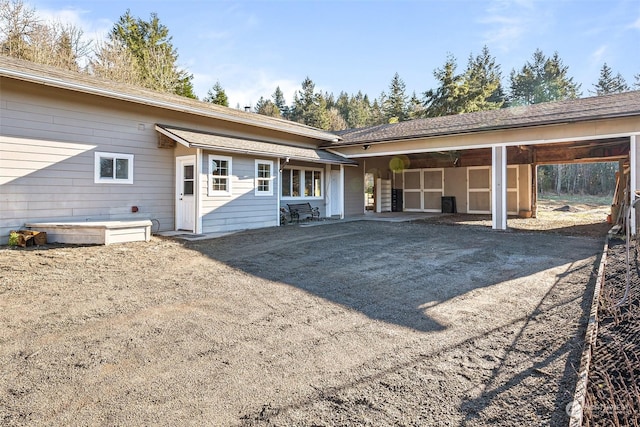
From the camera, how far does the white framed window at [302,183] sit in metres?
12.5

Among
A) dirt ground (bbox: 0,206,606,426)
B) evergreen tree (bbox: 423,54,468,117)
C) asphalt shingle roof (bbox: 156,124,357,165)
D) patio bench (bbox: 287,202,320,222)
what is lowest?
dirt ground (bbox: 0,206,606,426)

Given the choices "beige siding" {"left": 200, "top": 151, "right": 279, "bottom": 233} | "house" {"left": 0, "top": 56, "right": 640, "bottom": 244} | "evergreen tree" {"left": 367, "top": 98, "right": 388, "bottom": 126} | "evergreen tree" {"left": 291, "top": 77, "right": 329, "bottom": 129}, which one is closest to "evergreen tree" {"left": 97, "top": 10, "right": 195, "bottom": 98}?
"house" {"left": 0, "top": 56, "right": 640, "bottom": 244}

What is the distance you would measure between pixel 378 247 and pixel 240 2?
8.25 m

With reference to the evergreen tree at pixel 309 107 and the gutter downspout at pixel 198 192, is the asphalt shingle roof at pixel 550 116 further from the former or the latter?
the evergreen tree at pixel 309 107

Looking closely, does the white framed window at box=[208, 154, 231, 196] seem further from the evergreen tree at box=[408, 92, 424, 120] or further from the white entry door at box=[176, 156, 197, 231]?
the evergreen tree at box=[408, 92, 424, 120]

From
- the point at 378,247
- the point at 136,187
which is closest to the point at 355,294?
the point at 378,247

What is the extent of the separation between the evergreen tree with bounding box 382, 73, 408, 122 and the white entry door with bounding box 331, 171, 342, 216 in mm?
22994

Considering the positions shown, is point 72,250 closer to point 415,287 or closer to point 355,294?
point 355,294

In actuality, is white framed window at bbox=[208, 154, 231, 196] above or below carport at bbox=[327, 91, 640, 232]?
below

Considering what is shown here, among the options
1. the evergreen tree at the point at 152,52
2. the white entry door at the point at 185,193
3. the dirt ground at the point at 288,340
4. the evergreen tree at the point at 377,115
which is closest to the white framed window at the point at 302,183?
the white entry door at the point at 185,193

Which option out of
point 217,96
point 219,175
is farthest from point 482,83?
point 219,175

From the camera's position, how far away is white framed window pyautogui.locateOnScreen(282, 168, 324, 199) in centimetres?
1245

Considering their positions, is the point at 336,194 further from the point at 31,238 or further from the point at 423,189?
the point at 31,238

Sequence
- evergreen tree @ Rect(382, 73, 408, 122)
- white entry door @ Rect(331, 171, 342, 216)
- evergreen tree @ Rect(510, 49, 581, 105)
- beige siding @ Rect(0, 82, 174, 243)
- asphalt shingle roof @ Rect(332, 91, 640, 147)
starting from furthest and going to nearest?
evergreen tree @ Rect(382, 73, 408, 122), evergreen tree @ Rect(510, 49, 581, 105), white entry door @ Rect(331, 171, 342, 216), asphalt shingle roof @ Rect(332, 91, 640, 147), beige siding @ Rect(0, 82, 174, 243)
